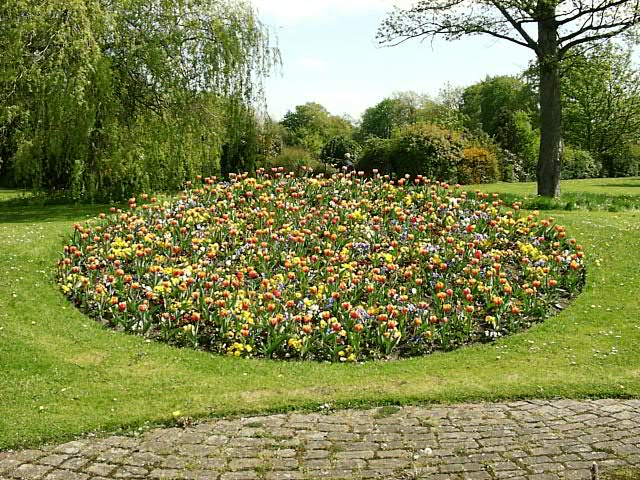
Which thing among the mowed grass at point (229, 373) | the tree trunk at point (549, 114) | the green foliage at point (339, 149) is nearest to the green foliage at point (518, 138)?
the green foliage at point (339, 149)

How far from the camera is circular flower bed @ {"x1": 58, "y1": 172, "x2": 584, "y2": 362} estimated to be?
7262mm

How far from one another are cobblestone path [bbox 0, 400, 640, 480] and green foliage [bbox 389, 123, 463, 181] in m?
16.3

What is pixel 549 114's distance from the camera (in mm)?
17188

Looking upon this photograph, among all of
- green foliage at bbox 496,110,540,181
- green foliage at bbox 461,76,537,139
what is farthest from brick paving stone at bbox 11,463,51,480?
green foliage at bbox 461,76,537,139

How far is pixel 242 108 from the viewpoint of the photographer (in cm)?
1630

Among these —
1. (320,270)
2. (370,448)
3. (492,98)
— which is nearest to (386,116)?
(492,98)

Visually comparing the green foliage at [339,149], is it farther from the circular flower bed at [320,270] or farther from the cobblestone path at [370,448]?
the cobblestone path at [370,448]

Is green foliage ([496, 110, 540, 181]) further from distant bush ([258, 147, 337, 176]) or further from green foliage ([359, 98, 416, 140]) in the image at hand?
green foliage ([359, 98, 416, 140])

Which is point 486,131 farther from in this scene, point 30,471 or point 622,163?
point 30,471

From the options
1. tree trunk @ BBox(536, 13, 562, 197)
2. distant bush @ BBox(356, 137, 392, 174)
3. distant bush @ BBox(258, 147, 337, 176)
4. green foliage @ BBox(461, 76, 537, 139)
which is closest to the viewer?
tree trunk @ BBox(536, 13, 562, 197)

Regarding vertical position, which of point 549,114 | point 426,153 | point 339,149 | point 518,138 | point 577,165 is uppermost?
point 518,138

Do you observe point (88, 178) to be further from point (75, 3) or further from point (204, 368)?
point (204, 368)

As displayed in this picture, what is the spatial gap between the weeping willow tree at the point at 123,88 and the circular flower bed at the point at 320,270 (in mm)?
2742

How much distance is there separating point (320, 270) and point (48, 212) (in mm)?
8008
